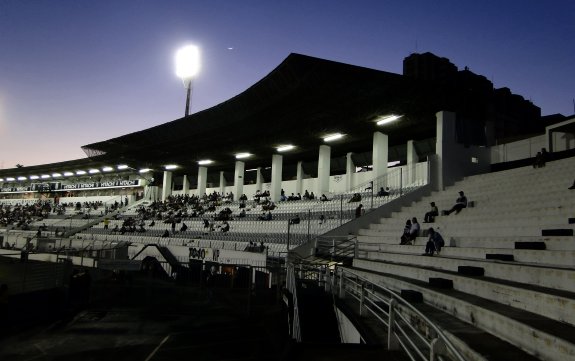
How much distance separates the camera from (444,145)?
22.1 meters

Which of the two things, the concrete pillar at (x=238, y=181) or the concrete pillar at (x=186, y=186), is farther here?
the concrete pillar at (x=186, y=186)

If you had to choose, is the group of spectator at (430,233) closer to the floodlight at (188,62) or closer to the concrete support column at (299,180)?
the concrete support column at (299,180)

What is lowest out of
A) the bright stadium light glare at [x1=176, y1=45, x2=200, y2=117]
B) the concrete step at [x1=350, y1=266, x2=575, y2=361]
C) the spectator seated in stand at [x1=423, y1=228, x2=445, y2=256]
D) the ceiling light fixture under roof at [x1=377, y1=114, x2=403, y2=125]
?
the concrete step at [x1=350, y1=266, x2=575, y2=361]

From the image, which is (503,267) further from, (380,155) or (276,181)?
(276,181)

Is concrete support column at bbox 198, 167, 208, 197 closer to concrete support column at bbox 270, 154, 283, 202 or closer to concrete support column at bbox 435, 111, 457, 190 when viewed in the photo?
Result: concrete support column at bbox 270, 154, 283, 202

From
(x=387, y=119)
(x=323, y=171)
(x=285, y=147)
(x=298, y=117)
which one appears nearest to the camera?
(x=387, y=119)

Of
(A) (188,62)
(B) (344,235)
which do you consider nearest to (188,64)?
(A) (188,62)

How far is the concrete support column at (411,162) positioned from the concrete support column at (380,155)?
5.65 feet

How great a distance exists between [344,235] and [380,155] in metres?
11.4

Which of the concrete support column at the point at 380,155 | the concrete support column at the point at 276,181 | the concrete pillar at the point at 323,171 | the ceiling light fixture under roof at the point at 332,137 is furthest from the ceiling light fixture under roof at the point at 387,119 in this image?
the concrete support column at the point at 276,181

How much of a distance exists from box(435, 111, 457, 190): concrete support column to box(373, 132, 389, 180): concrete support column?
6237 mm

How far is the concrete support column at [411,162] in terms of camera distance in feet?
92.0

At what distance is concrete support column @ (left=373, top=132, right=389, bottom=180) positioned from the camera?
2833 cm

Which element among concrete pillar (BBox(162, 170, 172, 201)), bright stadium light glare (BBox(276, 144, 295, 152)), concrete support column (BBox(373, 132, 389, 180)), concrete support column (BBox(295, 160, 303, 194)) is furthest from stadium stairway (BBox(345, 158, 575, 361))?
concrete pillar (BBox(162, 170, 172, 201))
